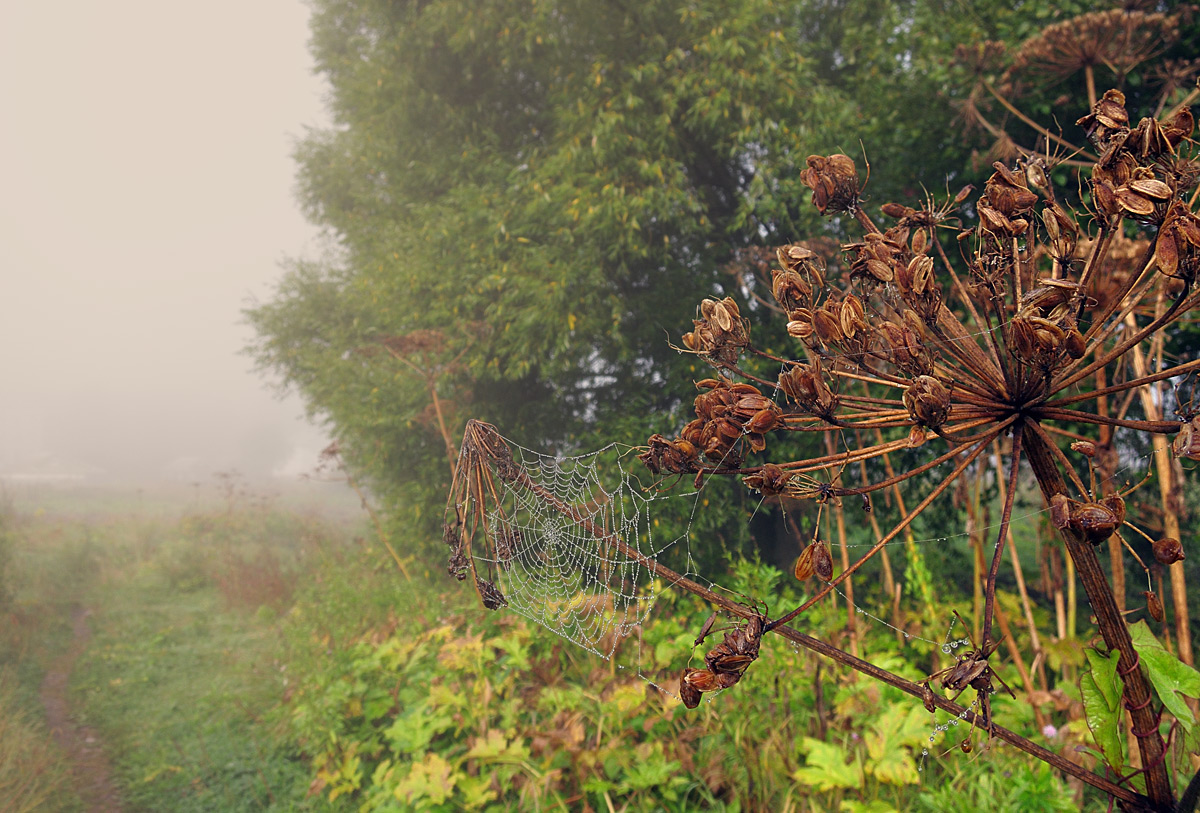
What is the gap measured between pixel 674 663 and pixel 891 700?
4.62ft

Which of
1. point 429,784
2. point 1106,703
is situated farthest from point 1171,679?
point 429,784

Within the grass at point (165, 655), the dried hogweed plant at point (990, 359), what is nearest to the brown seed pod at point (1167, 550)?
the dried hogweed plant at point (990, 359)

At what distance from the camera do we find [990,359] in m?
1.30

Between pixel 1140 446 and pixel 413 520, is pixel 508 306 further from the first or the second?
pixel 1140 446

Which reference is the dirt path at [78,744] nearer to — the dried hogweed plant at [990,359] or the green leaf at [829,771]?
the green leaf at [829,771]

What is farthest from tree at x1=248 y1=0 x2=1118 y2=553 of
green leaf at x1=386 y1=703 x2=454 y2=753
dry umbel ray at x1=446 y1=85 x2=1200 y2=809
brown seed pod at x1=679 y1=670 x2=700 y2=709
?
brown seed pod at x1=679 y1=670 x2=700 y2=709

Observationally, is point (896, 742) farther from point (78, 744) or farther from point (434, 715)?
point (78, 744)

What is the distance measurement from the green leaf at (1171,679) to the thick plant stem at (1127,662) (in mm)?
39

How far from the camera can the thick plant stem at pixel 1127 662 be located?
1066 millimetres

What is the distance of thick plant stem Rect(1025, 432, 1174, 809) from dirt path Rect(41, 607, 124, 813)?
24.1 feet

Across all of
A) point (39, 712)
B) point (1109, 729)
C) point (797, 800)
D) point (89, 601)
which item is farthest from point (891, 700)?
point (89, 601)

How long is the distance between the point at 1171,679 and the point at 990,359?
0.70m

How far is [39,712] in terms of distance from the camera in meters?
6.68

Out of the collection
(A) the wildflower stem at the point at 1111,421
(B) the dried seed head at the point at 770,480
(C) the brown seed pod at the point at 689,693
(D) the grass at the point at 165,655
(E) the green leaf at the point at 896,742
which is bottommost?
(D) the grass at the point at 165,655
